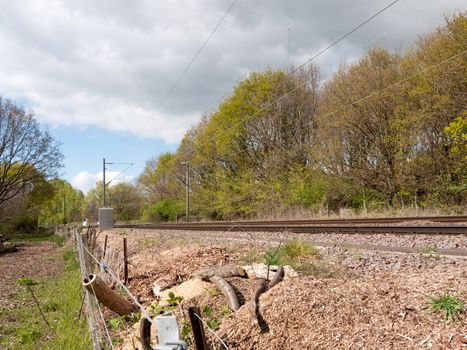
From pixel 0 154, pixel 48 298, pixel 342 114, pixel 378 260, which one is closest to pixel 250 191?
pixel 342 114

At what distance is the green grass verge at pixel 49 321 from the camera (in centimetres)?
756

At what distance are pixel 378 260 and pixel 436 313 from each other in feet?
10.3

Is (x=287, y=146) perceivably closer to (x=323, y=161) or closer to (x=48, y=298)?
(x=323, y=161)

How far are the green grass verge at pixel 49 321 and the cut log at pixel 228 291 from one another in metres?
2.76

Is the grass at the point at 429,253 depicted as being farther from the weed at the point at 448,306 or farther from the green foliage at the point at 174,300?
the green foliage at the point at 174,300

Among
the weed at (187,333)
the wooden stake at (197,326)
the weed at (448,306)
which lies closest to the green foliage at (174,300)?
the weed at (187,333)

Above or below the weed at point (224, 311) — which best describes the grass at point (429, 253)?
above

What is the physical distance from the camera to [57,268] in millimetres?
→ 19438

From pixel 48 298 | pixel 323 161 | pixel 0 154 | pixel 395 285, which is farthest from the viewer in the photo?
pixel 0 154

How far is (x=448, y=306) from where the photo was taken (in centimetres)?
357

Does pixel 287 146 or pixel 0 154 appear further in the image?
pixel 0 154

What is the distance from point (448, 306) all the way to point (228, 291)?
7.60 ft

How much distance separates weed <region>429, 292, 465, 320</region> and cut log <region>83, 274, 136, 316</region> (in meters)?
3.75

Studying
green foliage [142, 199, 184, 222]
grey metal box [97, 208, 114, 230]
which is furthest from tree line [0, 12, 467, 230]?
grey metal box [97, 208, 114, 230]
